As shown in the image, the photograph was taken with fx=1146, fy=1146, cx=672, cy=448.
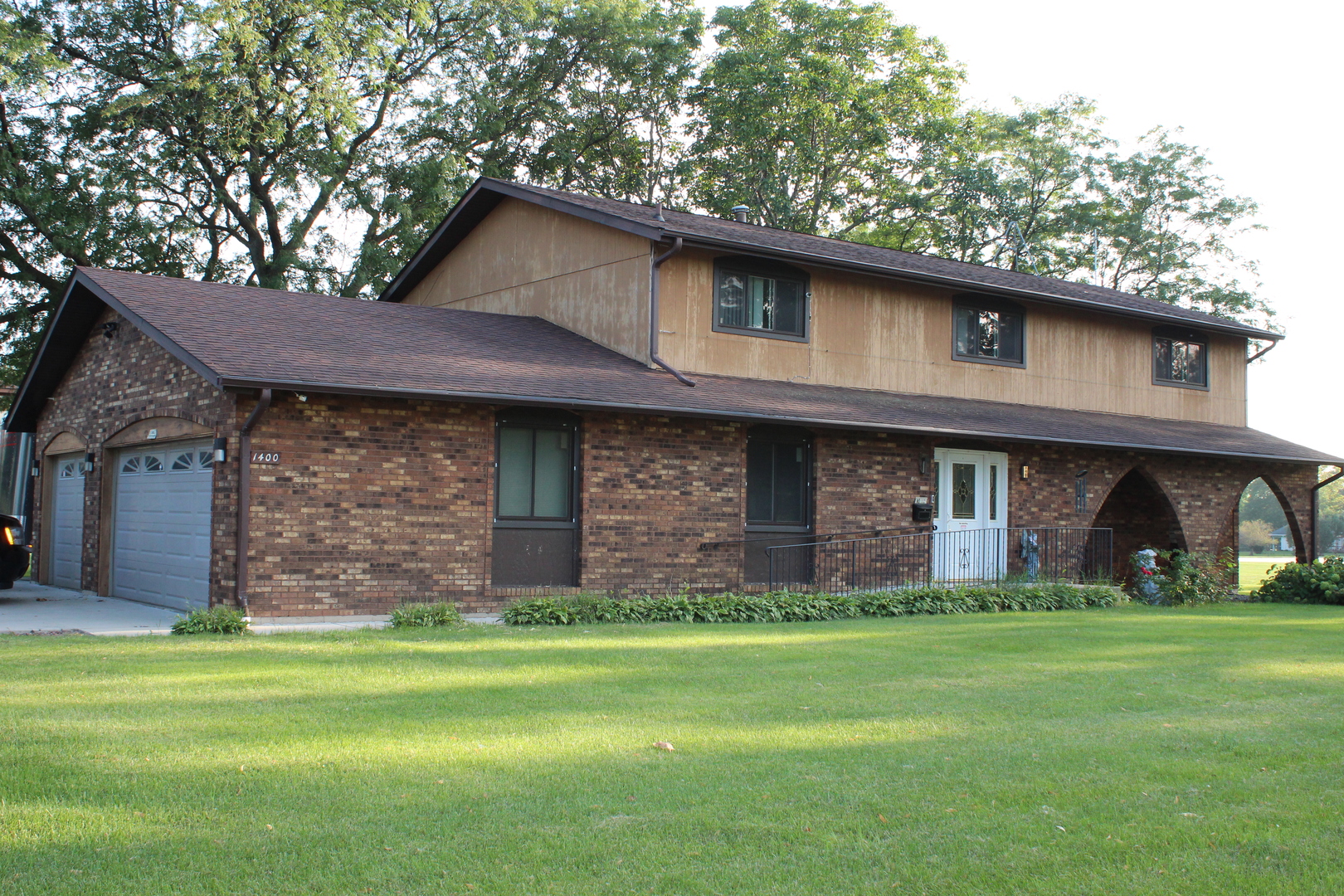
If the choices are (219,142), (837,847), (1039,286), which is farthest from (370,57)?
(837,847)

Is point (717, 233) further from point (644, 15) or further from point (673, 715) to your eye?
point (644, 15)

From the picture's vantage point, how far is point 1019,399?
66.9ft

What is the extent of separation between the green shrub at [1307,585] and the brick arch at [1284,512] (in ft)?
5.03

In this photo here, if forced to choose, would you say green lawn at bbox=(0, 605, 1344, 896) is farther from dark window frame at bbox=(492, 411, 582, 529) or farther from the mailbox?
the mailbox

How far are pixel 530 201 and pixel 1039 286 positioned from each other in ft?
30.8

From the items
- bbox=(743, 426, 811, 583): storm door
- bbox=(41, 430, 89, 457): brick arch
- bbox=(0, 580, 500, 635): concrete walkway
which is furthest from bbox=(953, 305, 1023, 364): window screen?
bbox=(41, 430, 89, 457): brick arch

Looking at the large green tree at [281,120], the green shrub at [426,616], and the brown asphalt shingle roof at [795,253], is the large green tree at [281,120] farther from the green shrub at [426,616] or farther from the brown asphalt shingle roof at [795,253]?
the green shrub at [426,616]

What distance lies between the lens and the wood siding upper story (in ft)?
55.4

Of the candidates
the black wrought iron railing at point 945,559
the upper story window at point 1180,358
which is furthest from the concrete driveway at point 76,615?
the upper story window at point 1180,358

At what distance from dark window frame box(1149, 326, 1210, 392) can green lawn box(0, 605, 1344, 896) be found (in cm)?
1313

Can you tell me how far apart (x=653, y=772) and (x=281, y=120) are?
24.3m

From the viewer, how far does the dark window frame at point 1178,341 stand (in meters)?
22.4

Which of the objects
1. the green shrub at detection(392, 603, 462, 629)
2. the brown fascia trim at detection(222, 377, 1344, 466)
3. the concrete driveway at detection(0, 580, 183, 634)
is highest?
the brown fascia trim at detection(222, 377, 1344, 466)

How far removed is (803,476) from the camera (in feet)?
53.7
